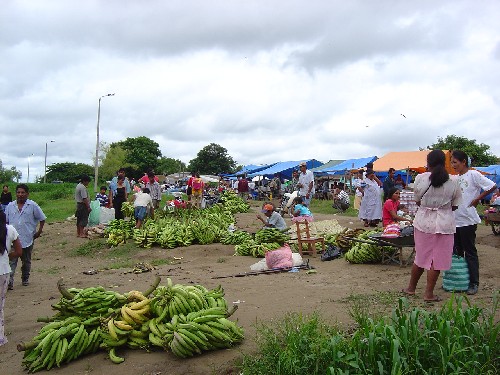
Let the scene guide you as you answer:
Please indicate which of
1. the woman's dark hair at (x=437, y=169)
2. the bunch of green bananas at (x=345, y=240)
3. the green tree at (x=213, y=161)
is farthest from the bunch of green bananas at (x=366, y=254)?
the green tree at (x=213, y=161)

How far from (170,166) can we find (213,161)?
16.9 metres

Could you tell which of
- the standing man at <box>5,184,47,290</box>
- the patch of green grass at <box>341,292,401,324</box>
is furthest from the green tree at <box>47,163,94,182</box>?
the patch of green grass at <box>341,292,401,324</box>

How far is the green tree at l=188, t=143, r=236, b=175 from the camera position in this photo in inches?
3167

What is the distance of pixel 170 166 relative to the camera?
95062 millimetres

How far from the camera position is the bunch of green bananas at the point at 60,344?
482 centimetres

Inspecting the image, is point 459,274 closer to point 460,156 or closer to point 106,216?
point 460,156

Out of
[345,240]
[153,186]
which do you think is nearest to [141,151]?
[153,186]

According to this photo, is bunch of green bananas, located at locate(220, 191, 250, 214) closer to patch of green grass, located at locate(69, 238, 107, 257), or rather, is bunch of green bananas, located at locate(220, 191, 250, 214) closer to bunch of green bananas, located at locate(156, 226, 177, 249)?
bunch of green bananas, located at locate(156, 226, 177, 249)

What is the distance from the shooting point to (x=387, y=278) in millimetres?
7879

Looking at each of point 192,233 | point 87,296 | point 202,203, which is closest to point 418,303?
point 87,296

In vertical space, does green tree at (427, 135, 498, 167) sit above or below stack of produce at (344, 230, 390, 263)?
above

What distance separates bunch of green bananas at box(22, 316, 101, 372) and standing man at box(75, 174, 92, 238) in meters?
9.61

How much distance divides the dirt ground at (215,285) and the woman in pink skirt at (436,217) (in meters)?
0.58

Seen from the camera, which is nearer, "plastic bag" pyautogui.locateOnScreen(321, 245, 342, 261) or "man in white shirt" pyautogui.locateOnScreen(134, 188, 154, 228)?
"plastic bag" pyautogui.locateOnScreen(321, 245, 342, 261)
